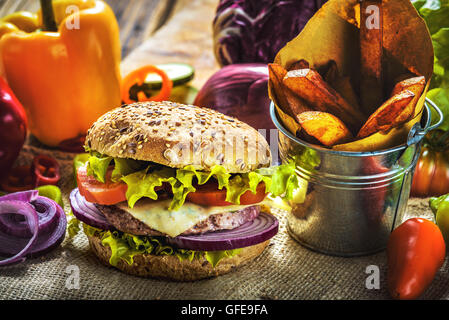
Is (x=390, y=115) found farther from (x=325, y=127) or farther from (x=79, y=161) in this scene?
(x=79, y=161)

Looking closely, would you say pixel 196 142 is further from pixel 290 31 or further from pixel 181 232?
pixel 290 31

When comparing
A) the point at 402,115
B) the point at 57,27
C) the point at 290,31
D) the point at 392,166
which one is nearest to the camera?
the point at 402,115

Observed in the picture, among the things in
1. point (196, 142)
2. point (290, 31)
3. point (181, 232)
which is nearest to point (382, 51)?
point (196, 142)

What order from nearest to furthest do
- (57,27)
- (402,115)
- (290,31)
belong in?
(402,115)
(57,27)
(290,31)

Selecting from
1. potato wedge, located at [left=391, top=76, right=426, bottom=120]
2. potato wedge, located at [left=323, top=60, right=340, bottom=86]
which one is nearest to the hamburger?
potato wedge, located at [left=323, top=60, right=340, bottom=86]

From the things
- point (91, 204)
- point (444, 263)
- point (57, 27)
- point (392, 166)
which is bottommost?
point (444, 263)

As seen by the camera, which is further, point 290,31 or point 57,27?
point 290,31
